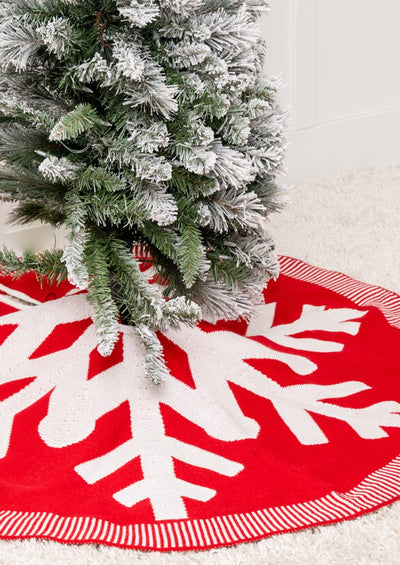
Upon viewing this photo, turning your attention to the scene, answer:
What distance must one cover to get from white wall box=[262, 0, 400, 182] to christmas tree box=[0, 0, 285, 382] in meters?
1.02

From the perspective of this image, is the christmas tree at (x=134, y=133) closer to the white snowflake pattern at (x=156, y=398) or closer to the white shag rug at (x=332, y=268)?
the white snowflake pattern at (x=156, y=398)

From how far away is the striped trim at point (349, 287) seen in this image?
1475mm

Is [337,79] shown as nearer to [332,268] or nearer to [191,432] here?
[332,268]

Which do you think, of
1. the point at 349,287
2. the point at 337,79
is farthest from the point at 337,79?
the point at 349,287

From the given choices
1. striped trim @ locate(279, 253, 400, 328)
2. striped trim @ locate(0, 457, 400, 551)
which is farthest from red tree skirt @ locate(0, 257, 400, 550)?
striped trim @ locate(279, 253, 400, 328)

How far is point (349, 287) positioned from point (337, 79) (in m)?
0.99

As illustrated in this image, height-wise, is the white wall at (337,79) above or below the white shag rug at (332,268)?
above

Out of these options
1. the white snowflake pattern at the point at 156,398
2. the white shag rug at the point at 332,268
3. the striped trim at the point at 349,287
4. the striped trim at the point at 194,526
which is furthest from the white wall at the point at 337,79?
the striped trim at the point at 194,526

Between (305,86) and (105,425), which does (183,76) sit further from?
(305,86)

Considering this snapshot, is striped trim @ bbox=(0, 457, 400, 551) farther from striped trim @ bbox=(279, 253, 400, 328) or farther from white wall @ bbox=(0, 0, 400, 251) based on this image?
white wall @ bbox=(0, 0, 400, 251)

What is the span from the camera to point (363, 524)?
36.3 inches

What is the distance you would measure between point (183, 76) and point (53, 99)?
0.20m

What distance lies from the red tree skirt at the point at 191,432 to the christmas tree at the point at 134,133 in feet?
0.28

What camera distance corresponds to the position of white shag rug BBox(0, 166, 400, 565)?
871 millimetres
